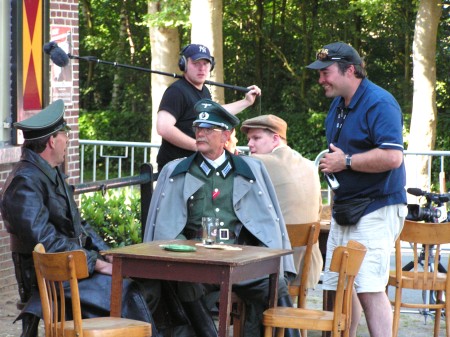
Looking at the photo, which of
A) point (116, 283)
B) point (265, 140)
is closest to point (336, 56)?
point (265, 140)

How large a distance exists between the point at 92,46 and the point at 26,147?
91.3ft

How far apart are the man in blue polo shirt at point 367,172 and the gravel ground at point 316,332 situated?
168cm

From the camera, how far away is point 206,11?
1766 centimetres

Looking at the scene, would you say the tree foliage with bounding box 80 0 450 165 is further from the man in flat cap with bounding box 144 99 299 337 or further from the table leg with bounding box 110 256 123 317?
the table leg with bounding box 110 256 123 317

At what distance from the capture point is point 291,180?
7.51 m

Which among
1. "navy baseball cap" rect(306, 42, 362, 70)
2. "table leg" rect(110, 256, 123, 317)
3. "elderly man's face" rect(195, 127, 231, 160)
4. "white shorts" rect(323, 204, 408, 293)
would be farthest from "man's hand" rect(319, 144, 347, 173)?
"table leg" rect(110, 256, 123, 317)

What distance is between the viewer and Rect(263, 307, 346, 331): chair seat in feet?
20.0

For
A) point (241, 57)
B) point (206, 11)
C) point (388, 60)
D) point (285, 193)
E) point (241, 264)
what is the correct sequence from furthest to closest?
point (241, 57) → point (388, 60) → point (206, 11) → point (285, 193) → point (241, 264)

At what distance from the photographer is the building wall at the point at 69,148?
31.9 feet

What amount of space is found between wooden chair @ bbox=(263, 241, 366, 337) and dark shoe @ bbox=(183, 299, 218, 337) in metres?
0.61

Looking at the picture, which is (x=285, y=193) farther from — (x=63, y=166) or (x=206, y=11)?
(x=206, y=11)

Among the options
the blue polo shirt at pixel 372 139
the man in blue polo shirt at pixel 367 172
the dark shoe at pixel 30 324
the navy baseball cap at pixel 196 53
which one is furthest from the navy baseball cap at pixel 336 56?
the dark shoe at pixel 30 324

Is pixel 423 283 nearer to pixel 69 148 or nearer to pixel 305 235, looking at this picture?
pixel 305 235

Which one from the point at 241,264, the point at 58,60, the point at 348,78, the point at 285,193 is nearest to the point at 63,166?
the point at 58,60
